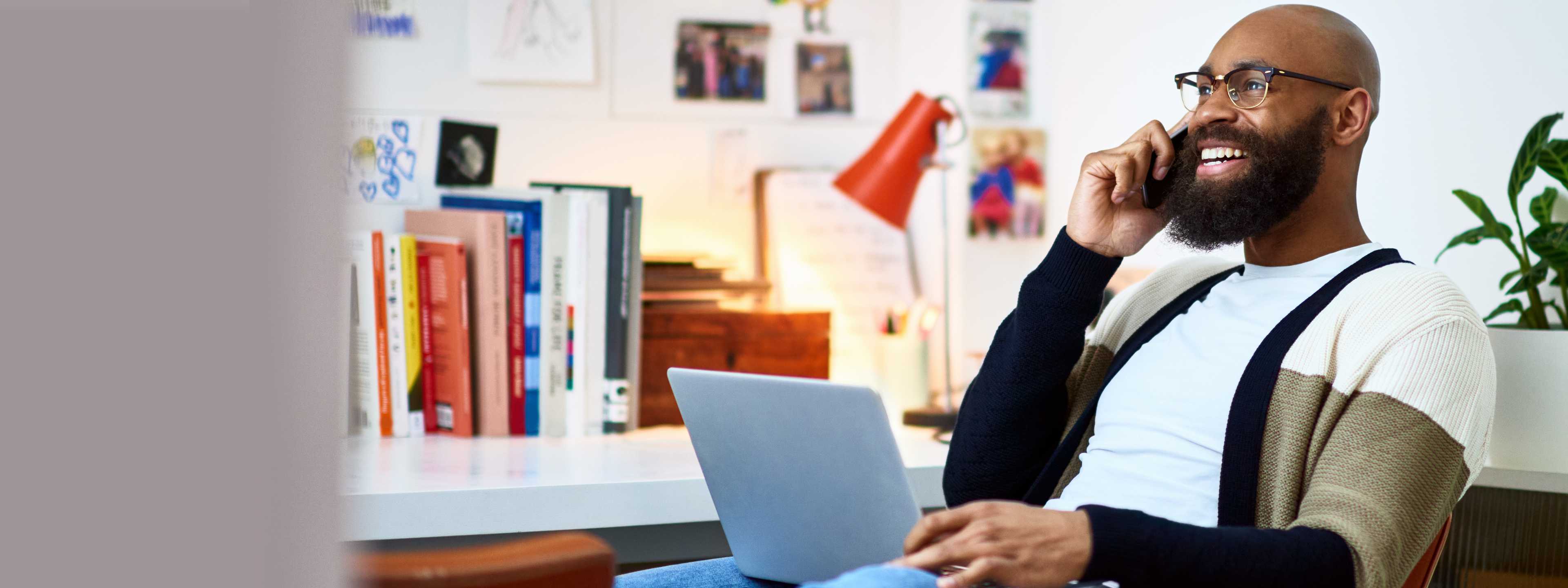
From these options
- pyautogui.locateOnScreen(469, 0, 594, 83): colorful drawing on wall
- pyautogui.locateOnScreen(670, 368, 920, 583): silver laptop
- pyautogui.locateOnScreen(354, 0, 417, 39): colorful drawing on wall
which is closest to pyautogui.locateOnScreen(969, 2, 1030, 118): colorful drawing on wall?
pyautogui.locateOnScreen(469, 0, 594, 83): colorful drawing on wall

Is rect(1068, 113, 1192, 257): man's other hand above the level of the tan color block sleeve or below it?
above

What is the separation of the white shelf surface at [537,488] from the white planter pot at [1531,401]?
609 mm

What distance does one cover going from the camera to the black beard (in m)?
1.13

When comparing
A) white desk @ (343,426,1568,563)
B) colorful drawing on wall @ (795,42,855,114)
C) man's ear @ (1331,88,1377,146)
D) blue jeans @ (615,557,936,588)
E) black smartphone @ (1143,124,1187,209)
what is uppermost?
colorful drawing on wall @ (795,42,855,114)

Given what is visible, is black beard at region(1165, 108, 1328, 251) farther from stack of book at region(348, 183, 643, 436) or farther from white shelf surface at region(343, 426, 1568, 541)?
stack of book at region(348, 183, 643, 436)

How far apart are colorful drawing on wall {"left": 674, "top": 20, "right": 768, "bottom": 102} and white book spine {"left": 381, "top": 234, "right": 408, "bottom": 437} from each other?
1029 mm

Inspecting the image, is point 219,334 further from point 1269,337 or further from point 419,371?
point 419,371

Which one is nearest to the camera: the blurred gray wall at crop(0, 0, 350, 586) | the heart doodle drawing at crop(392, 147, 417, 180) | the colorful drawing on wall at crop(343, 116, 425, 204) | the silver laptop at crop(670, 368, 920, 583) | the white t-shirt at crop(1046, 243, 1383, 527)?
the blurred gray wall at crop(0, 0, 350, 586)

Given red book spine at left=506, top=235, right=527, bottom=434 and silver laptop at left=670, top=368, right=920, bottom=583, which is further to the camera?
red book spine at left=506, top=235, right=527, bottom=434

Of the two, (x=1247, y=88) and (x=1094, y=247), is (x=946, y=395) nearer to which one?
(x=1094, y=247)

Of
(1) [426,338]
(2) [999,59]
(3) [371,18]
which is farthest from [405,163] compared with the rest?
(3) [371,18]

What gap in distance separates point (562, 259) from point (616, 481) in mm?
491

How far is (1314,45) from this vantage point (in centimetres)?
114

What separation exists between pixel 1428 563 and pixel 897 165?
1004 mm
